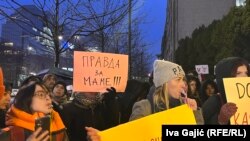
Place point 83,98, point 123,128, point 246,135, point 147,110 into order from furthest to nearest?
point 83,98 < point 147,110 < point 123,128 < point 246,135

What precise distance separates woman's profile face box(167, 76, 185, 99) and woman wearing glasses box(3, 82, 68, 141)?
3.31 feet

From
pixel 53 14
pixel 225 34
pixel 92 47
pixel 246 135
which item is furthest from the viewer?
pixel 225 34

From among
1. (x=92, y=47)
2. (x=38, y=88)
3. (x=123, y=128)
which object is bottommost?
(x=123, y=128)

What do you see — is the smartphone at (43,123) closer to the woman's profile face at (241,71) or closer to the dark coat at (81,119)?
the dark coat at (81,119)

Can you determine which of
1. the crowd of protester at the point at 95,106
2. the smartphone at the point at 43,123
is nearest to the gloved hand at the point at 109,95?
the crowd of protester at the point at 95,106

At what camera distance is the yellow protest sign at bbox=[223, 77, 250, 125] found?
166 inches

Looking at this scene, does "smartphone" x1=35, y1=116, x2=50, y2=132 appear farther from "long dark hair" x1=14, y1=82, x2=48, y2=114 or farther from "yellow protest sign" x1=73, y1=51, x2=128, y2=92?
"yellow protest sign" x1=73, y1=51, x2=128, y2=92

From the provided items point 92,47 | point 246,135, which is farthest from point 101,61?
point 92,47

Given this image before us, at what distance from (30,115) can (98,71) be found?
2.22 metres

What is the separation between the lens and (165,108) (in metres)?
4.19

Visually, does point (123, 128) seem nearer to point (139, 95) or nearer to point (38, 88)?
point (38, 88)

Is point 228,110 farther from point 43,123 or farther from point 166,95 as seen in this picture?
point 43,123

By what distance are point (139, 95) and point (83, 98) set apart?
228 centimetres

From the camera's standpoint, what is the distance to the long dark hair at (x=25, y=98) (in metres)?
3.66
